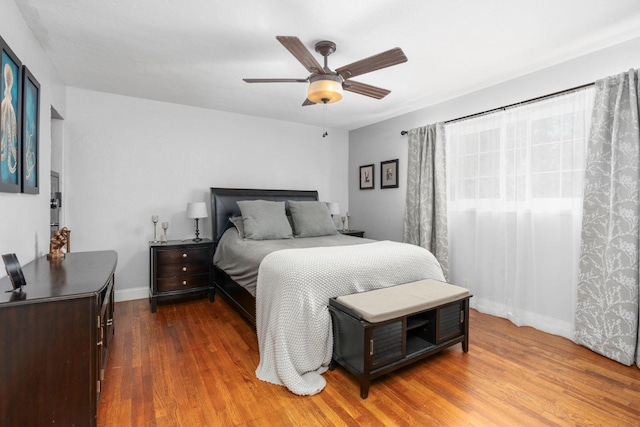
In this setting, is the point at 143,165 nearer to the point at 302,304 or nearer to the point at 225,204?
the point at 225,204

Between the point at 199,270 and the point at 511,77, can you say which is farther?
the point at 199,270

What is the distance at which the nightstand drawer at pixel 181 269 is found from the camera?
11.5ft

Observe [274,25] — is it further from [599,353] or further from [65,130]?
[599,353]

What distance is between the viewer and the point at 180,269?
3588 mm

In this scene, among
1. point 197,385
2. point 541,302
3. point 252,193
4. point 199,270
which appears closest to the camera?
point 197,385

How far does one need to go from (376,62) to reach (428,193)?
2.12 m

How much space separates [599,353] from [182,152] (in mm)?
4577

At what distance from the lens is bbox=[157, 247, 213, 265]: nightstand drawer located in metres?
3.49

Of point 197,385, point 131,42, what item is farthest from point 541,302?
point 131,42

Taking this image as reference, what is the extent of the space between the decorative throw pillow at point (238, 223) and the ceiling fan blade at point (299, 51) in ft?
6.60

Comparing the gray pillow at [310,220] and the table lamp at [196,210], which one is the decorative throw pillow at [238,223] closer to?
the table lamp at [196,210]

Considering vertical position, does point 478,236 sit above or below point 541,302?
above

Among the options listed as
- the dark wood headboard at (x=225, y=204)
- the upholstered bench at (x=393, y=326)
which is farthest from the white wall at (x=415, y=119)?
the upholstered bench at (x=393, y=326)

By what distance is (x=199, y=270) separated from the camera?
370cm
